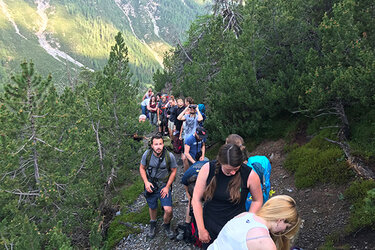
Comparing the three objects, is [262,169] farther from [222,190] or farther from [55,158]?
[55,158]

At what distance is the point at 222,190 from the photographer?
2820 millimetres

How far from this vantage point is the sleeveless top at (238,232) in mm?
1873

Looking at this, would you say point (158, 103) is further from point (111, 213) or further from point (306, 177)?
point (306, 177)

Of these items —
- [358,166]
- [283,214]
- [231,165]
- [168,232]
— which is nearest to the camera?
[283,214]

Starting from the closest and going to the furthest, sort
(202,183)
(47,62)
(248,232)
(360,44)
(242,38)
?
1. (248,232)
2. (202,183)
3. (360,44)
4. (242,38)
5. (47,62)

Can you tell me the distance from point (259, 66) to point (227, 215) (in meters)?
7.45

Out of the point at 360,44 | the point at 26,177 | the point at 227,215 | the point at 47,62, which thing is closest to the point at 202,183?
the point at 227,215

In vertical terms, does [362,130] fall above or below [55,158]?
above

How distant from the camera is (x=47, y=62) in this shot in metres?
158

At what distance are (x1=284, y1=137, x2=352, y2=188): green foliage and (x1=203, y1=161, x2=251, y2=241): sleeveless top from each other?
3705mm

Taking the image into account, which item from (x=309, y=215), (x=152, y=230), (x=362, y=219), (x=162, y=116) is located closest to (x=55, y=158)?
(x=152, y=230)

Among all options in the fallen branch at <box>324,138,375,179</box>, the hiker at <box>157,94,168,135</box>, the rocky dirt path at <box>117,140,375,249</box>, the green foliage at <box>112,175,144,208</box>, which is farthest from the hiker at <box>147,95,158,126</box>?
the fallen branch at <box>324,138,375,179</box>

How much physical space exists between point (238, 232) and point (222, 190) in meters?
0.91

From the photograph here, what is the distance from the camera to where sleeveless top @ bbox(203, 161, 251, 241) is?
2.82 meters
